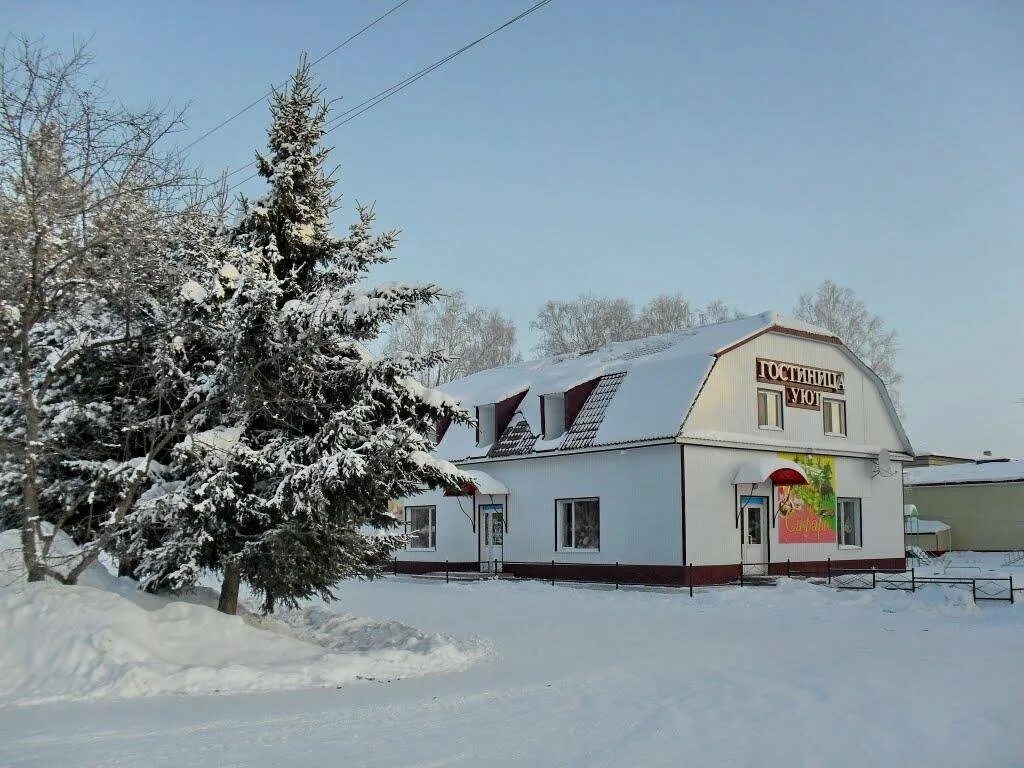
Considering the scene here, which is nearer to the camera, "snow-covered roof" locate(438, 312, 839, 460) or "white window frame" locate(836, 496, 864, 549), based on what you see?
"snow-covered roof" locate(438, 312, 839, 460)

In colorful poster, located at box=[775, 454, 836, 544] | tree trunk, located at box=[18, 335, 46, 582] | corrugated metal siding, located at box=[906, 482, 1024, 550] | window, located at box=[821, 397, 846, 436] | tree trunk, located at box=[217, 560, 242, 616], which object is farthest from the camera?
corrugated metal siding, located at box=[906, 482, 1024, 550]

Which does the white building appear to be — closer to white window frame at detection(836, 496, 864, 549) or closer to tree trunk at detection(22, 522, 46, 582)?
white window frame at detection(836, 496, 864, 549)

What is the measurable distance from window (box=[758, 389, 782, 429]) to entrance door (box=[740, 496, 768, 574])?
2332 millimetres

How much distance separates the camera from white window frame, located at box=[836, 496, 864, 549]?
31062 mm

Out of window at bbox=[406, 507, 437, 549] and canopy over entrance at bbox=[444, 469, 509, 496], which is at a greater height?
canopy over entrance at bbox=[444, 469, 509, 496]

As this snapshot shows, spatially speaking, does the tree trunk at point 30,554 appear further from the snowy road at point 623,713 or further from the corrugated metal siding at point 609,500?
the corrugated metal siding at point 609,500

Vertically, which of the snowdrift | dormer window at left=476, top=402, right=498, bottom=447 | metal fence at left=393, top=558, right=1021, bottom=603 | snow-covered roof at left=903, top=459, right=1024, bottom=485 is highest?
dormer window at left=476, top=402, right=498, bottom=447

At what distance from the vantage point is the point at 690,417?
26047 mm

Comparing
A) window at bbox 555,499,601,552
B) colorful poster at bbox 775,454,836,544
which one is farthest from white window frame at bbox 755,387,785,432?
window at bbox 555,499,601,552

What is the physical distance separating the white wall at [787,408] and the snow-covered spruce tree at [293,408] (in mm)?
13403

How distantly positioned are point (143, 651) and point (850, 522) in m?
25.1

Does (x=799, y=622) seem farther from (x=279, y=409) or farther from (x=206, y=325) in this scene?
(x=206, y=325)

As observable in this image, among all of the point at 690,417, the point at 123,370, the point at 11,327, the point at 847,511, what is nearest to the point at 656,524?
the point at 690,417

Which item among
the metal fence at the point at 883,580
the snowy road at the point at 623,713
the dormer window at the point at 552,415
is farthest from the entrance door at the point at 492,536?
the snowy road at the point at 623,713
